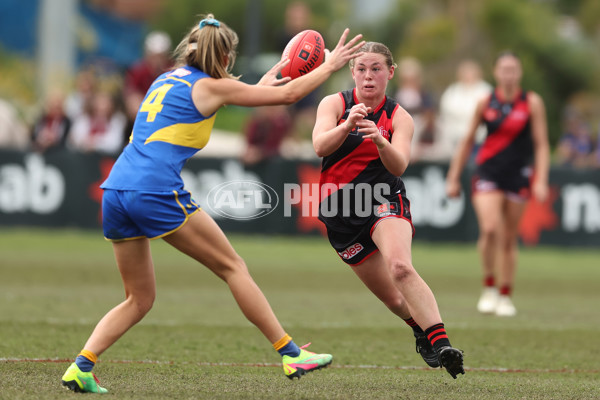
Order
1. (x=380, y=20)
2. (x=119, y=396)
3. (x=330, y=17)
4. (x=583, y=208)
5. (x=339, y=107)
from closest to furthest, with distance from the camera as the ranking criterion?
(x=119, y=396) < (x=339, y=107) < (x=583, y=208) < (x=380, y=20) < (x=330, y=17)

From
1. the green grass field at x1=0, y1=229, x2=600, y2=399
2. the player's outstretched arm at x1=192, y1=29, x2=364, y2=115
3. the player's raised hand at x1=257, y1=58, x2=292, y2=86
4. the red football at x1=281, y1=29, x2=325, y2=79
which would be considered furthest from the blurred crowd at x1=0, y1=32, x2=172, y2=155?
the player's outstretched arm at x1=192, y1=29, x2=364, y2=115

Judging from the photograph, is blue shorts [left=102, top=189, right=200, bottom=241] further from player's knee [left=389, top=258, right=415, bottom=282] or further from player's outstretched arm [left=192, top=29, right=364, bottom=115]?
player's knee [left=389, top=258, right=415, bottom=282]

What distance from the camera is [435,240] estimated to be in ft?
59.4

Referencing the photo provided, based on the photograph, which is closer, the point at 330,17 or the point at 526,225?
the point at 526,225

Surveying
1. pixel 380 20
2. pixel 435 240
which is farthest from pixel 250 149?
pixel 380 20

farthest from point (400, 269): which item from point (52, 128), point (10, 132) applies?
point (10, 132)

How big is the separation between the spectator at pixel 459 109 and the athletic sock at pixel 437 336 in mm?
11847

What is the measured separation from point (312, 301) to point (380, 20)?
29.2 meters

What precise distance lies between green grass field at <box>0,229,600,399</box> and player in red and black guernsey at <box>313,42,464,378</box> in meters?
0.57

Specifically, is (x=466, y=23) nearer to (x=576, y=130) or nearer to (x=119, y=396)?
(x=576, y=130)

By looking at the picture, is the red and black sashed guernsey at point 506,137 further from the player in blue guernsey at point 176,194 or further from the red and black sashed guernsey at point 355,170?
the player in blue guernsey at point 176,194

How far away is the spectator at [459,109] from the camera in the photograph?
1814 cm

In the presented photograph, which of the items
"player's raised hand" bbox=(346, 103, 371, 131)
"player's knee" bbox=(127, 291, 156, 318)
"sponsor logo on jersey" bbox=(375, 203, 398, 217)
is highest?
"player's raised hand" bbox=(346, 103, 371, 131)

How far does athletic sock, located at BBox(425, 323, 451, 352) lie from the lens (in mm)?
6348
